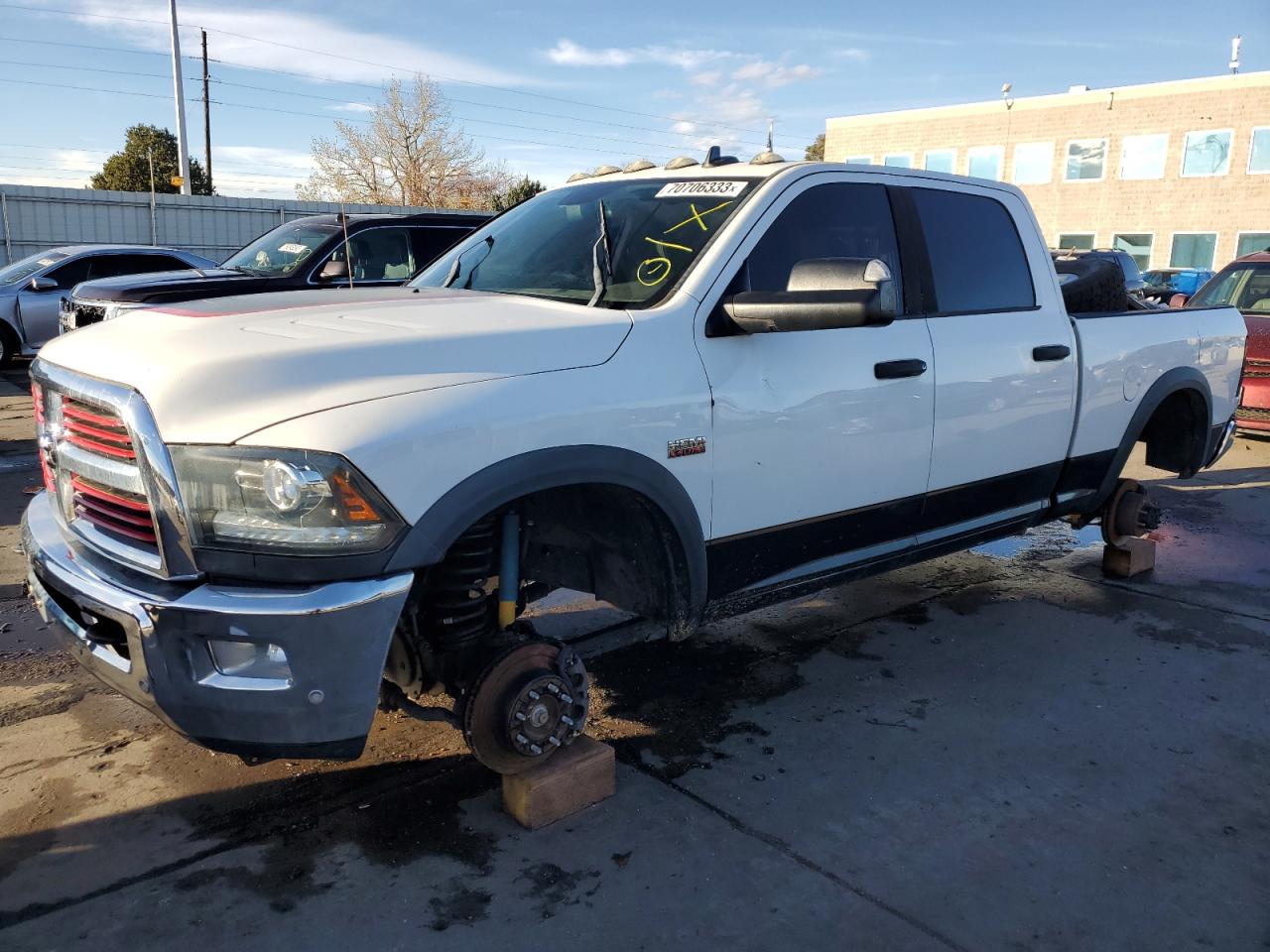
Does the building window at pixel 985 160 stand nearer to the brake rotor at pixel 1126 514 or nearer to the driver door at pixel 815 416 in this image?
the brake rotor at pixel 1126 514

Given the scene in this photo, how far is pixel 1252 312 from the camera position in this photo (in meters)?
9.78

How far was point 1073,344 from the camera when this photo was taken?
4.61 metres

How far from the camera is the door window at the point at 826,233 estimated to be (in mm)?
3512

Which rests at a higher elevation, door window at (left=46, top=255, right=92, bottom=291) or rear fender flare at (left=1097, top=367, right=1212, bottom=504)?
door window at (left=46, top=255, right=92, bottom=291)

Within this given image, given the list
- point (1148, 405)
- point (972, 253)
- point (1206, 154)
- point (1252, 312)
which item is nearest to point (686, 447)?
point (972, 253)

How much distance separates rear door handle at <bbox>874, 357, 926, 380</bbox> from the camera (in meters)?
3.67

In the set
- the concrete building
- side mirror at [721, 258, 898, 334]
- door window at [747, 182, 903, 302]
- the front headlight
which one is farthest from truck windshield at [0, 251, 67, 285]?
the concrete building

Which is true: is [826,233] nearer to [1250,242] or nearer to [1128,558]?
[1128,558]

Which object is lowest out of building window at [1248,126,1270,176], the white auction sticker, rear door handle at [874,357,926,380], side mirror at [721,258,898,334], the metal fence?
rear door handle at [874,357,926,380]

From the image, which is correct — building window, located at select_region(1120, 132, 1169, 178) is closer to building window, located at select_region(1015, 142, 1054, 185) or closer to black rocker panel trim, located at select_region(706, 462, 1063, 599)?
building window, located at select_region(1015, 142, 1054, 185)

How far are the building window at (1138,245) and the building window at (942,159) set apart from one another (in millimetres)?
6948

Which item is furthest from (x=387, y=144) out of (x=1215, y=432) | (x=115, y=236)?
(x=1215, y=432)

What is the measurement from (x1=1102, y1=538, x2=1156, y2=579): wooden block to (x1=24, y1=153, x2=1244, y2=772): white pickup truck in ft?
3.87

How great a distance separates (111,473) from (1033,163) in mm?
41841
